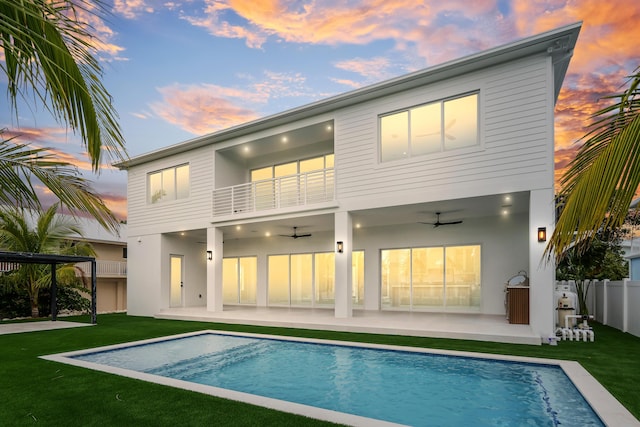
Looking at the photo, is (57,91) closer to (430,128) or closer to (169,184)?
(430,128)

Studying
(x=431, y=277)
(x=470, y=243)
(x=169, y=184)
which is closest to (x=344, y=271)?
(x=431, y=277)

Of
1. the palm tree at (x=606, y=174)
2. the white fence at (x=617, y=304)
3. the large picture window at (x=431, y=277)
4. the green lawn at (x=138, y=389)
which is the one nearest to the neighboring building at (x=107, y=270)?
the green lawn at (x=138, y=389)

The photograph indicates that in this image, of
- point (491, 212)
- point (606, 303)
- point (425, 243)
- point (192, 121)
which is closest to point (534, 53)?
point (491, 212)

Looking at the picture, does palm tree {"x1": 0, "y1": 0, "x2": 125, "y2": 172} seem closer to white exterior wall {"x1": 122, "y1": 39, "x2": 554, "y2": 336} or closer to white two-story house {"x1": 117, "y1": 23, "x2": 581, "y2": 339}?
white two-story house {"x1": 117, "y1": 23, "x2": 581, "y2": 339}

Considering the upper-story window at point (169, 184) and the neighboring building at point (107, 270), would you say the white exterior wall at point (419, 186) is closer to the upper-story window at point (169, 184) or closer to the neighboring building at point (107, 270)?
the upper-story window at point (169, 184)

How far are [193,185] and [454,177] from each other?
9.64 m

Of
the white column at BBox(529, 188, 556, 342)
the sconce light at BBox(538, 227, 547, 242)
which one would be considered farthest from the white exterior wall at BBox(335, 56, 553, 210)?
the sconce light at BBox(538, 227, 547, 242)

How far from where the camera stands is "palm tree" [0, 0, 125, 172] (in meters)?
1.67

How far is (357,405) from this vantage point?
5133mm

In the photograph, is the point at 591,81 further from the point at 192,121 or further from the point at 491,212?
the point at 192,121

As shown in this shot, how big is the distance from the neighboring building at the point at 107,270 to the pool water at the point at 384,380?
15.8 metres

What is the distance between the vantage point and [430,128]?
10.6 m

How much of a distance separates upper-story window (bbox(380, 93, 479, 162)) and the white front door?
10516 mm

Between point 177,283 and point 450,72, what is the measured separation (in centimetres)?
1342
